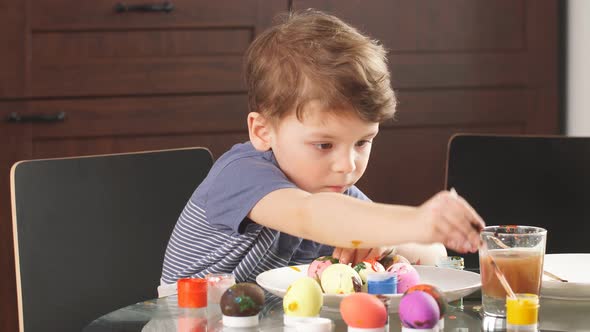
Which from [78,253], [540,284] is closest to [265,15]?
[78,253]

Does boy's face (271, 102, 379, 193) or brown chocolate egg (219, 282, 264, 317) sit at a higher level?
boy's face (271, 102, 379, 193)

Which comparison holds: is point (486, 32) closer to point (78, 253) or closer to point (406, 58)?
point (406, 58)

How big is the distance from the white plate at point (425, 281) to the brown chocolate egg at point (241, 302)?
51mm

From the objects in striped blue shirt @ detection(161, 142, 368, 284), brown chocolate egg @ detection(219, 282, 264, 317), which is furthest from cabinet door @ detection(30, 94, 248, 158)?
brown chocolate egg @ detection(219, 282, 264, 317)

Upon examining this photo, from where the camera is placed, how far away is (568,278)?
47.4 inches

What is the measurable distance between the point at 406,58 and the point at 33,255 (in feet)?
5.58

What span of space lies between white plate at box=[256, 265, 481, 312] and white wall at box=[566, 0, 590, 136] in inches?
75.4

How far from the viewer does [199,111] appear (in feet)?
9.16

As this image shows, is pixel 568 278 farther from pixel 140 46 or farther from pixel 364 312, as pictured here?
pixel 140 46

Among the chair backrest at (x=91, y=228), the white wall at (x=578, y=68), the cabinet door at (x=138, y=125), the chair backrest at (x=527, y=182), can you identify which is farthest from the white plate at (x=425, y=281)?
the white wall at (x=578, y=68)

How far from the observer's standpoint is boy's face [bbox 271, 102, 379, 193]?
1.28 metres

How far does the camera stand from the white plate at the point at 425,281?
1015 mm

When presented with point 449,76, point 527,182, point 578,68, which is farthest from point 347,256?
point 578,68

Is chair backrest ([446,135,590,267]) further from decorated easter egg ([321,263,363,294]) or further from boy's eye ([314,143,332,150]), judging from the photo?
decorated easter egg ([321,263,363,294])
